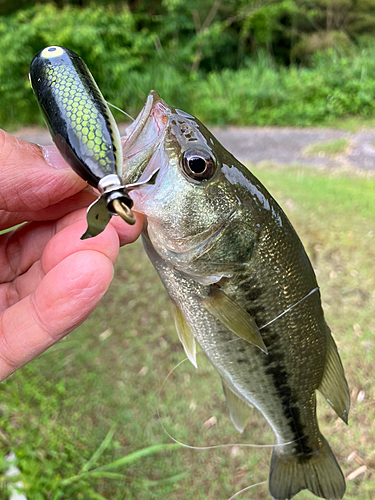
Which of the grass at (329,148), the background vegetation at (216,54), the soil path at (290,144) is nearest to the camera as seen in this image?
the soil path at (290,144)

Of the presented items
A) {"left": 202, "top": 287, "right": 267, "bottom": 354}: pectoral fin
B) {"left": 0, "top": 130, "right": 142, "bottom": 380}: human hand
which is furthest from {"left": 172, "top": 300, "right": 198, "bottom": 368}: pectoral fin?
{"left": 0, "top": 130, "right": 142, "bottom": 380}: human hand

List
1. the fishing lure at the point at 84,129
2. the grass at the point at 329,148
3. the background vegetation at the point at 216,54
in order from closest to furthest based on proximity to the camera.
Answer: the fishing lure at the point at 84,129
the grass at the point at 329,148
the background vegetation at the point at 216,54

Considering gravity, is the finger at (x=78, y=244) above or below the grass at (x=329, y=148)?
above

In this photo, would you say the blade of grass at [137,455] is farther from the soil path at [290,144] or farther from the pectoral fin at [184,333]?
the soil path at [290,144]

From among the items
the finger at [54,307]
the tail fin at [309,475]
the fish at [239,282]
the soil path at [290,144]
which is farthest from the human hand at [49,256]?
the soil path at [290,144]

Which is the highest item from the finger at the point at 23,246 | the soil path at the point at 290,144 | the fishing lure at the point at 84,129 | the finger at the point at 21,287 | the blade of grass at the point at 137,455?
the fishing lure at the point at 84,129

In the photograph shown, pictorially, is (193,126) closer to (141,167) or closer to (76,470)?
(141,167)

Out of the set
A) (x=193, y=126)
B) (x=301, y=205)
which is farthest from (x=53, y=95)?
(x=301, y=205)
